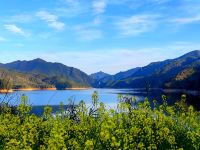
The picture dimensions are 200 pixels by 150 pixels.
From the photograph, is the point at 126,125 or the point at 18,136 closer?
the point at 18,136

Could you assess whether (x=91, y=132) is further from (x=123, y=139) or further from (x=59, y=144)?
(x=59, y=144)

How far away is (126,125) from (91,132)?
2052 millimetres

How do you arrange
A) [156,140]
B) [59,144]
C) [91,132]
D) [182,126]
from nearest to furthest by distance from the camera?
[59,144] → [156,140] → [91,132] → [182,126]

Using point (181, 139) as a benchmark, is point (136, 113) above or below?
above

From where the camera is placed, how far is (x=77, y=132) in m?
16.6

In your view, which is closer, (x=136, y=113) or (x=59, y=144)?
(x=59, y=144)

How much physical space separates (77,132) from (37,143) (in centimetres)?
195

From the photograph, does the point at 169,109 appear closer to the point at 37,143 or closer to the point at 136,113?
the point at 136,113

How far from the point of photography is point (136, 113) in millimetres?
18062

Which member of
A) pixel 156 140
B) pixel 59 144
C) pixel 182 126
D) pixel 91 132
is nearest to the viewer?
pixel 59 144

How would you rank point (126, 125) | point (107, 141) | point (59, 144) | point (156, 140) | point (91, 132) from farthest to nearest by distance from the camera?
point (126, 125) < point (91, 132) < point (156, 140) < point (107, 141) < point (59, 144)

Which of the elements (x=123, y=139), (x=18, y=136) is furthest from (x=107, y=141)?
(x=18, y=136)

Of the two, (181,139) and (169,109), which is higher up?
(169,109)

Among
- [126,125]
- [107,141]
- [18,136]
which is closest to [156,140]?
[126,125]
